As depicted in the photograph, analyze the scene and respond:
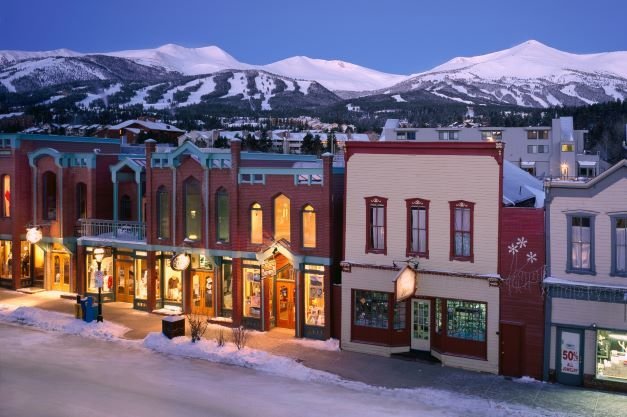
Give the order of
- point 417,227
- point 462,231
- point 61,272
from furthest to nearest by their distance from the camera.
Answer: point 61,272 < point 417,227 < point 462,231

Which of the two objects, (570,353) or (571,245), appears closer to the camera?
(570,353)

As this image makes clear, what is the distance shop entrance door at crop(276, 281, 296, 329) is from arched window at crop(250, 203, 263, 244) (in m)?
2.17

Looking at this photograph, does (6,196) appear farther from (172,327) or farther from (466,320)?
(466,320)

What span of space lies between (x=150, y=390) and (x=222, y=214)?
432 inches

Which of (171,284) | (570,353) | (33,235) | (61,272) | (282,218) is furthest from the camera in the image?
(61,272)

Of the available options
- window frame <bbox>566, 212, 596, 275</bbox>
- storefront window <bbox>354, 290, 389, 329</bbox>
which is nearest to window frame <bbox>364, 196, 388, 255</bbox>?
storefront window <bbox>354, 290, 389, 329</bbox>

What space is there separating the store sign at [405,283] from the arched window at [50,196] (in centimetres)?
2224

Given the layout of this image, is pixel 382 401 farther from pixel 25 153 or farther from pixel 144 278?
pixel 25 153

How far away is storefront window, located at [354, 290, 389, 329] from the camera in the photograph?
82.0 ft

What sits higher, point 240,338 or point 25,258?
point 25,258

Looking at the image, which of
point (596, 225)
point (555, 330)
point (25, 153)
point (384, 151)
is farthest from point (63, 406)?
point (25, 153)

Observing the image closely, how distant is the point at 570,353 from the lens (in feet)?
70.3

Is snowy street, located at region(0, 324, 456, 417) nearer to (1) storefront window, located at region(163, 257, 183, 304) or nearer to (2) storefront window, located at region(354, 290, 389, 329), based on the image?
(2) storefront window, located at region(354, 290, 389, 329)

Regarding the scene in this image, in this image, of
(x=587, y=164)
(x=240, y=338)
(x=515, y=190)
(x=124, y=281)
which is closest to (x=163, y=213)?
(x=124, y=281)
